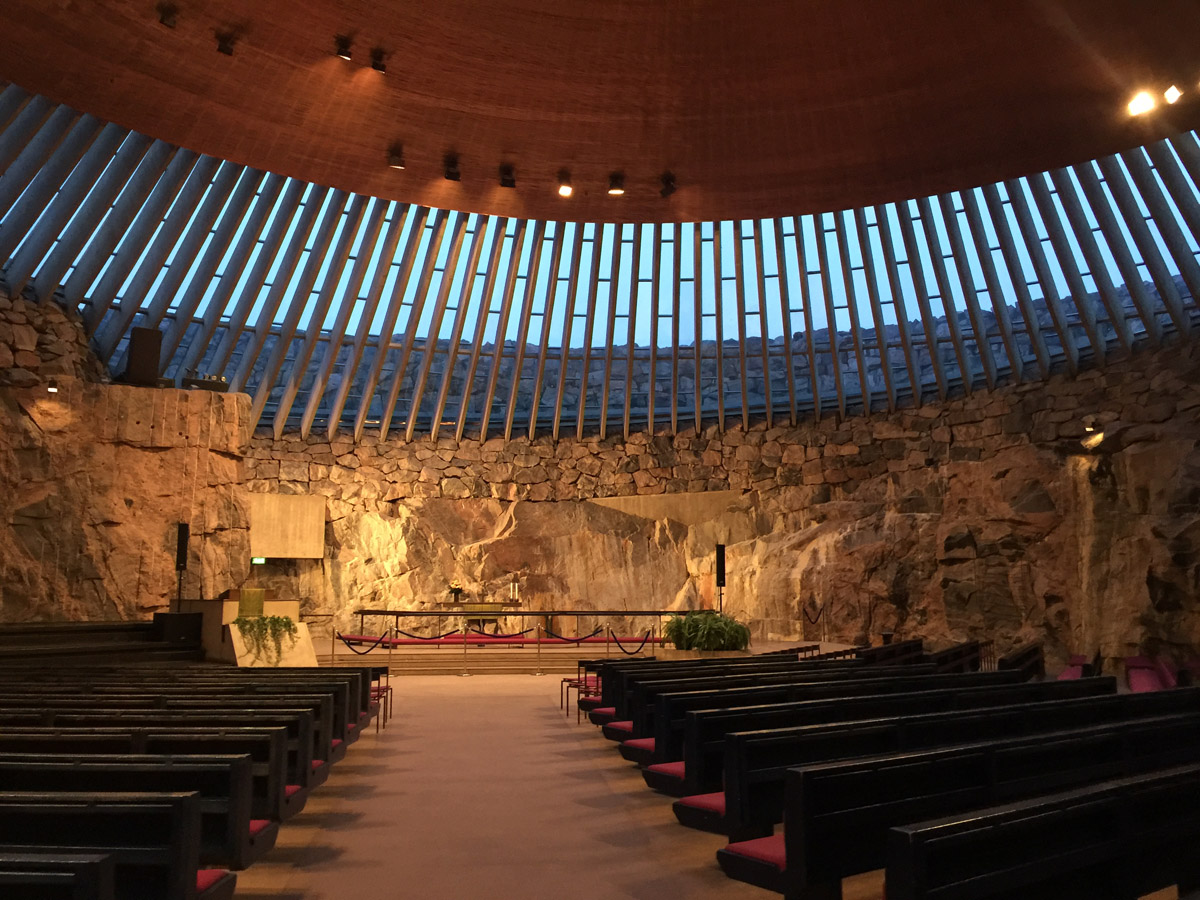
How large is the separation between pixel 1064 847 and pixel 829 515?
1561cm

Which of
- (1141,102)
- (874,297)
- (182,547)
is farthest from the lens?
(874,297)

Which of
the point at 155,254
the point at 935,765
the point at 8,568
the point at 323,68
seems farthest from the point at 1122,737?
the point at 155,254

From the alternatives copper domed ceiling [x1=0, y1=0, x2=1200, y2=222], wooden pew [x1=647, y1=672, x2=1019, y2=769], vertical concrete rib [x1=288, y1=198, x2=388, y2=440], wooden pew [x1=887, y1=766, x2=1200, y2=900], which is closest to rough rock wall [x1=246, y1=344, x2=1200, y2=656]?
vertical concrete rib [x1=288, y1=198, x2=388, y2=440]

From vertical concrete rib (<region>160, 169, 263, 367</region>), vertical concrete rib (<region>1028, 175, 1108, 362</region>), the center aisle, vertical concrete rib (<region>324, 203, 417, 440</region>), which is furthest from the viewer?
vertical concrete rib (<region>324, 203, 417, 440</region>)

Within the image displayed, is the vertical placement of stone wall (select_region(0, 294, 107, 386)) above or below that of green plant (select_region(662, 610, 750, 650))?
above

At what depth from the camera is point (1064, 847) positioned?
2.60 meters

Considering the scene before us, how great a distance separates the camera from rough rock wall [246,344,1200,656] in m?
13.6

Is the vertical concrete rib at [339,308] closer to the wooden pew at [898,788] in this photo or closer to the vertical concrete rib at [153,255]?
the vertical concrete rib at [153,255]

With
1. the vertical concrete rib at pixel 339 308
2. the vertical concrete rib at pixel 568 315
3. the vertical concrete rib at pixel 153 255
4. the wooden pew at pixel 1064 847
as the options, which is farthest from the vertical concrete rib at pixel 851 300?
the wooden pew at pixel 1064 847

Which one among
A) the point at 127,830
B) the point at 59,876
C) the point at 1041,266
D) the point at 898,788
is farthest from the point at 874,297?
the point at 59,876

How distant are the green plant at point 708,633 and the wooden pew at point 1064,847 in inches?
384

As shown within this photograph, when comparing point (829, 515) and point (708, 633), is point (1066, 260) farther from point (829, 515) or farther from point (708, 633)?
point (708, 633)

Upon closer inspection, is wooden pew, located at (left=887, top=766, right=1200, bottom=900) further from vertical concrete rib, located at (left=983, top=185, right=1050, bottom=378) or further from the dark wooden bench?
vertical concrete rib, located at (left=983, top=185, right=1050, bottom=378)

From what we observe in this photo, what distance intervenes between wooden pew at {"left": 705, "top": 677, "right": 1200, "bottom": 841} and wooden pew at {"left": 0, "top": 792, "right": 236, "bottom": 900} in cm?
199
